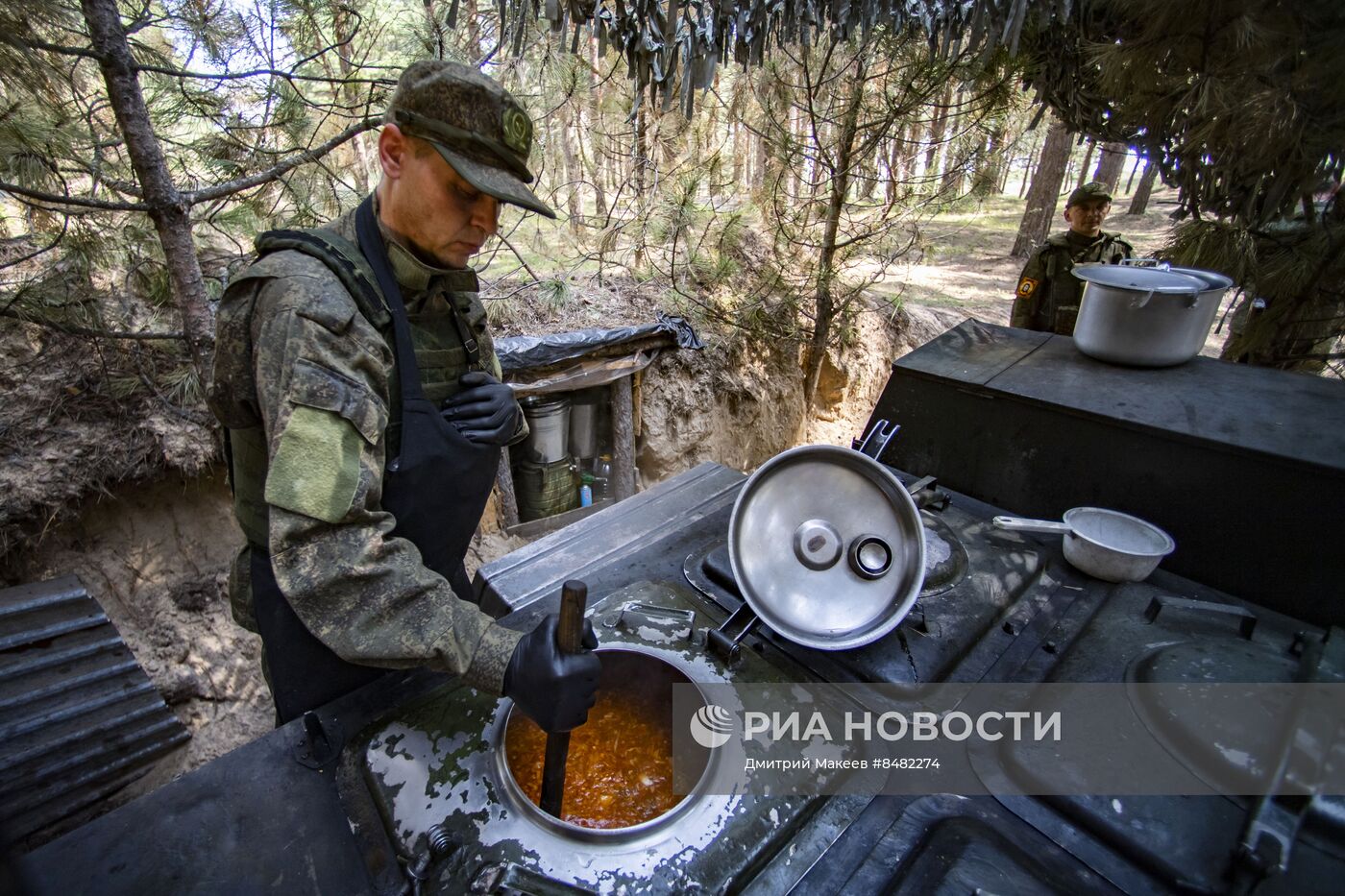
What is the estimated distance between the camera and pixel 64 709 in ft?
9.14

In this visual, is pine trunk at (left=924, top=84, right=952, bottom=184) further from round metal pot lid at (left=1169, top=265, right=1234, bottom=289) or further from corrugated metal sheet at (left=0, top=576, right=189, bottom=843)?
corrugated metal sheet at (left=0, top=576, right=189, bottom=843)

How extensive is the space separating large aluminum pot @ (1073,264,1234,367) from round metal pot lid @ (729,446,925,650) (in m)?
1.48

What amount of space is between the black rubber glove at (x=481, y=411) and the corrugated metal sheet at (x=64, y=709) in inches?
108

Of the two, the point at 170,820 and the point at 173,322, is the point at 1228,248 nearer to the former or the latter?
the point at 170,820

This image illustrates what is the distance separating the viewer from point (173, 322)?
3.76 meters

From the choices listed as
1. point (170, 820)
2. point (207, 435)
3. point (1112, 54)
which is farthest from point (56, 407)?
point (1112, 54)

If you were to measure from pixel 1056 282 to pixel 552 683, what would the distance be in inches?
216

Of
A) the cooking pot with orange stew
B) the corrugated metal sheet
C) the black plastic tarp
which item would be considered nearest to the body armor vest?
the cooking pot with orange stew

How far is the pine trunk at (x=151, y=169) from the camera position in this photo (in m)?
2.28

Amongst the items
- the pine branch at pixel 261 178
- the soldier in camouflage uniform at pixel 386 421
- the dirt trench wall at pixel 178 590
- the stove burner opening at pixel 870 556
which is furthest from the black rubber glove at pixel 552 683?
the dirt trench wall at pixel 178 590

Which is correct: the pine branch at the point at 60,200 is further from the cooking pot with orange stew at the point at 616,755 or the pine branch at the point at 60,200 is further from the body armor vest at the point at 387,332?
the cooking pot with orange stew at the point at 616,755

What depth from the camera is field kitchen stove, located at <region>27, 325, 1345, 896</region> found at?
3.45 ft

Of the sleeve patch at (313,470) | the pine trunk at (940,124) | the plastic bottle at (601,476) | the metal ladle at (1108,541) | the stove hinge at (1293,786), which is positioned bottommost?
the plastic bottle at (601,476)

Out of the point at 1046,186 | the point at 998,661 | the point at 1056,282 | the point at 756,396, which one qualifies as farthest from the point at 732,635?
Result: the point at 1046,186
